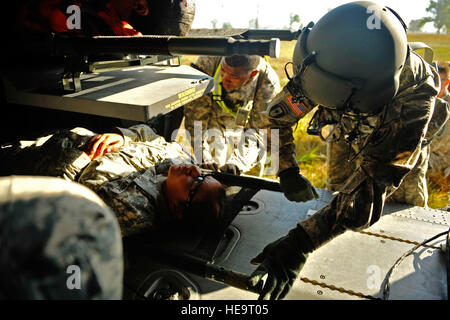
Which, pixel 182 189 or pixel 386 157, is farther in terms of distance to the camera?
pixel 182 189

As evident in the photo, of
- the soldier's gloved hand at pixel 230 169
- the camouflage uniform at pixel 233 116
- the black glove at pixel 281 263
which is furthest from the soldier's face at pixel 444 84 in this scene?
the black glove at pixel 281 263

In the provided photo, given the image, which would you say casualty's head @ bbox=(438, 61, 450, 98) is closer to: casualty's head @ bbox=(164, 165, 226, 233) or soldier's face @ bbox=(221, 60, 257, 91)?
soldier's face @ bbox=(221, 60, 257, 91)

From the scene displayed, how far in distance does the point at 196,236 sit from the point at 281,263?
2.43 ft

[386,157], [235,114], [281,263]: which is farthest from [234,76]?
[281,263]

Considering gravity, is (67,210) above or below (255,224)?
above

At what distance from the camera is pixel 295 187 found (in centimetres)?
252

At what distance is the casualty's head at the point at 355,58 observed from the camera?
1.73 meters

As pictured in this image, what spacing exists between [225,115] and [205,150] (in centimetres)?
66

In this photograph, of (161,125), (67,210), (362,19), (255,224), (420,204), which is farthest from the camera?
(161,125)

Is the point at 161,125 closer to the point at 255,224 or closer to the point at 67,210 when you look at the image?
the point at 255,224

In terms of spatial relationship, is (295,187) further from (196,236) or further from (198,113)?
(198,113)

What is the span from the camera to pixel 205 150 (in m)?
3.84

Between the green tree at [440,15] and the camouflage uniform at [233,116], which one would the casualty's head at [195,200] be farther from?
the green tree at [440,15]

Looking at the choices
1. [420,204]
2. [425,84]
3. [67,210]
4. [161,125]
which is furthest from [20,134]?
[420,204]
